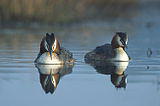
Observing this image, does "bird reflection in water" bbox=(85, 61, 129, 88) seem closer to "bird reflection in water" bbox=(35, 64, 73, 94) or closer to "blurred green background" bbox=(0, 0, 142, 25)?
"bird reflection in water" bbox=(35, 64, 73, 94)

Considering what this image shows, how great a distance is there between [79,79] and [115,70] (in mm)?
1482

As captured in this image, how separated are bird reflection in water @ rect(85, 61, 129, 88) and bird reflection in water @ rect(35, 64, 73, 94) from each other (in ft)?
2.46

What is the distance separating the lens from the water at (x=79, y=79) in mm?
8852

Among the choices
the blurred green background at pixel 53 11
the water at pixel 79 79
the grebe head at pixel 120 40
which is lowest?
the water at pixel 79 79

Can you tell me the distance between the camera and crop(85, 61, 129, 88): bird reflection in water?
10.5 metres

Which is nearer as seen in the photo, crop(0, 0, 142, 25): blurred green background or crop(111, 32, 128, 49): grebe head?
crop(111, 32, 128, 49): grebe head

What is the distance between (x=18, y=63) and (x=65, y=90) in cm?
359

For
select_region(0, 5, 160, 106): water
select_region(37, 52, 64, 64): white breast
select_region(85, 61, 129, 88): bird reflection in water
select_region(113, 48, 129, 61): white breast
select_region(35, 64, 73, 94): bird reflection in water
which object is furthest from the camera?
select_region(113, 48, 129, 61): white breast

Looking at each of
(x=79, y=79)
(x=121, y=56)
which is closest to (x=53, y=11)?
(x=121, y=56)

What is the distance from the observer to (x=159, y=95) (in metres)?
9.26

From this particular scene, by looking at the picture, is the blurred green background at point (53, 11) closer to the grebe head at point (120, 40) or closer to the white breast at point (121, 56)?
the grebe head at point (120, 40)

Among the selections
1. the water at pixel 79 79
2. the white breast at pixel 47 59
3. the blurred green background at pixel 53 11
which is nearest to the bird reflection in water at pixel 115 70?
the water at pixel 79 79

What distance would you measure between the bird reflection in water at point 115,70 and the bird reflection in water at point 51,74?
0.75 meters

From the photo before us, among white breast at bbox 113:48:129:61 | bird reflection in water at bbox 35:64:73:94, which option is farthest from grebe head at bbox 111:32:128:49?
bird reflection in water at bbox 35:64:73:94
